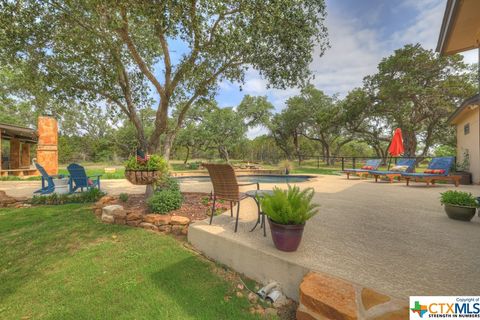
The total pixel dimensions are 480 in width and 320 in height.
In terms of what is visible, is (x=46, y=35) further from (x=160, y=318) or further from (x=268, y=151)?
(x=268, y=151)

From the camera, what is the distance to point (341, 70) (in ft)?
40.3

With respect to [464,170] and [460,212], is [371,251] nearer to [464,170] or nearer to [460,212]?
[460,212]

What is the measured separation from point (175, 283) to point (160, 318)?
492 mm

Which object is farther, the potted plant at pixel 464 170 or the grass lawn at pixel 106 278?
the potted plant at pixel 464 170

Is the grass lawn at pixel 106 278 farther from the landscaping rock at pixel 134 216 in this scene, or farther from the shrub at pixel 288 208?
the shrub at pixel 288 208

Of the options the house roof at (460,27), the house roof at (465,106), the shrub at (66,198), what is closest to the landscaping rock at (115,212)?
the shrub at (66,198)

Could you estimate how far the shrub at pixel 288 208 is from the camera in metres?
2.33

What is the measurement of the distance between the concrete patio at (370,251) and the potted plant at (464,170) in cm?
567

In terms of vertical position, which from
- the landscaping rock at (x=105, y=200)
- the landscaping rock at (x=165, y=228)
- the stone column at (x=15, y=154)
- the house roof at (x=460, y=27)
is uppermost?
the house roof at (x=460, y=27)

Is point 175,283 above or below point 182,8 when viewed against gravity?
below

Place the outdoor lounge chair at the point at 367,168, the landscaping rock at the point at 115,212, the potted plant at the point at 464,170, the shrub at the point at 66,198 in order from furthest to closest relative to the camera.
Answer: the outdoor lounge chair at the point at 367,168
the potted plant at the point at 464,170
the shrub at the point at 66,198
the landscaping rock at the point at 115,212

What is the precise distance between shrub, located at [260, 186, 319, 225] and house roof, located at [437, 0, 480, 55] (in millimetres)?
2973

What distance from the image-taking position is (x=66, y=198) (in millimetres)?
5996

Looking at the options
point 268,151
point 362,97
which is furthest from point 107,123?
point 362,97
